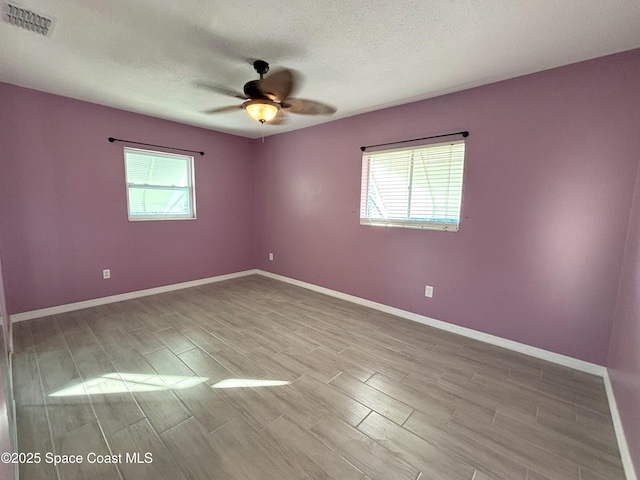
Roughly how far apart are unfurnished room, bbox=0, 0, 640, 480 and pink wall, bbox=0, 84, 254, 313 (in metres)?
0.02

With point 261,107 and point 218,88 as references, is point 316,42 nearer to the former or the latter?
point 261,107

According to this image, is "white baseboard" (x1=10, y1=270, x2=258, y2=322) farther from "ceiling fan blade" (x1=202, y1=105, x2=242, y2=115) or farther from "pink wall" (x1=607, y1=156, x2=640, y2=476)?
"pink wall" (x1=607, y1=156, x2=640, y2=476)

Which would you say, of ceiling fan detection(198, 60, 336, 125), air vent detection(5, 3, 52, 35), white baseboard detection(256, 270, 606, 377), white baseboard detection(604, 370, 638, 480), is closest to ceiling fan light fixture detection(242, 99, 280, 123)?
ceiling fan detection(198, 60, 336, 125)

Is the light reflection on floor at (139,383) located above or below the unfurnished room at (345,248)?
below

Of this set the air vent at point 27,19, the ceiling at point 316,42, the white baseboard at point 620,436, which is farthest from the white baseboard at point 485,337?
the air vent at point 27,19

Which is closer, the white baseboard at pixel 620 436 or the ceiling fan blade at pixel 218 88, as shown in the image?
the white baseboard at pixel 620 436

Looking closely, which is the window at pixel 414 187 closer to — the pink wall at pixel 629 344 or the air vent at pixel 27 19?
the pink wall at pixel 629 344

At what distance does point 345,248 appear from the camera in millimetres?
3715

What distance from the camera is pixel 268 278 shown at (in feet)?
15.8

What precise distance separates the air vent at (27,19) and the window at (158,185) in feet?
6.00

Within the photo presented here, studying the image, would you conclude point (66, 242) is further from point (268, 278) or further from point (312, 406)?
point (312, 406)

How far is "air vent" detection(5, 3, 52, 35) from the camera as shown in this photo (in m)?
1.62

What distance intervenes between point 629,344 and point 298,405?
81.2 inches

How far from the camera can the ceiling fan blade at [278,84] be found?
2.15 meters
